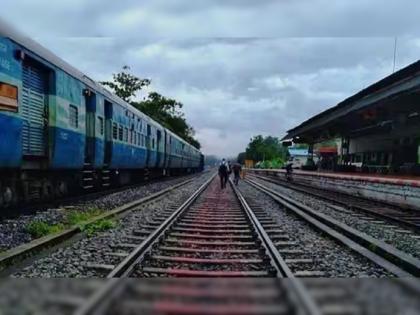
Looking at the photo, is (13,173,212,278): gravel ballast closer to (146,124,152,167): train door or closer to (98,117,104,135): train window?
(98,117,104,135): train window

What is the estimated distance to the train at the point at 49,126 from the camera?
25.2 feet

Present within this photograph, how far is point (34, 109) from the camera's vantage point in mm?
9023

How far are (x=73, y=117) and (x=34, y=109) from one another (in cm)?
202

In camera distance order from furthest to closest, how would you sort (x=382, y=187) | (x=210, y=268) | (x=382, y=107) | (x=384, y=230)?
(x=382, y=107), (x=382, y=187), (x=384, y=230), (x=210, y=268)

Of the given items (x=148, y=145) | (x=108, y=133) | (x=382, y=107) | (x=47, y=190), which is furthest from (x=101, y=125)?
(x=382, y=107)

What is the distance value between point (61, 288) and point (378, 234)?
26.8 feet

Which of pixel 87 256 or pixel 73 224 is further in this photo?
pixel 73 224

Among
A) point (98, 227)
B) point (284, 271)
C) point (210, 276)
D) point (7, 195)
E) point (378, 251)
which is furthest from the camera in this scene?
point (7, 195)

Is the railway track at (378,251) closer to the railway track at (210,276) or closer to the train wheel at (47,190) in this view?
the railway track at (210,276)

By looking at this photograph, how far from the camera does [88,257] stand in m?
6.09

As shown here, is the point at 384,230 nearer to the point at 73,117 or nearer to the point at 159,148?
the point at 73,117

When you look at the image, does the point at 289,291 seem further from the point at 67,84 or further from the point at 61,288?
the point at 67,84

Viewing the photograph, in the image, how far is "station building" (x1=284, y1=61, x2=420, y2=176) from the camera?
672 inches

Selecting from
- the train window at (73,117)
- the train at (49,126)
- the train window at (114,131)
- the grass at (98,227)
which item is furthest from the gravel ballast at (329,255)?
the train window at (114,131)
